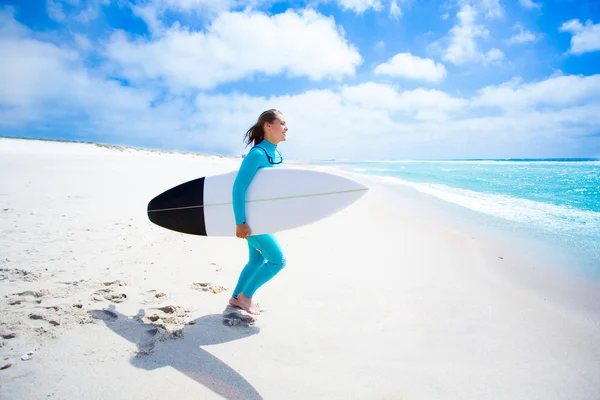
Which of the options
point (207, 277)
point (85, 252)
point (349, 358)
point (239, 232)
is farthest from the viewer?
point (85, 252)

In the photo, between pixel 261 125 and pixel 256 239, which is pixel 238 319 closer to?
pixel 256 239

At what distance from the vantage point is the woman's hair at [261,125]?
2420 millimetres

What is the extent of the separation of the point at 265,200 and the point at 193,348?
4.10 ft

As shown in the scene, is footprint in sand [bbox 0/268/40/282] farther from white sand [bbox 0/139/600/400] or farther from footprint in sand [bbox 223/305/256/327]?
footprint in sand [bbox 223/305/256/327]

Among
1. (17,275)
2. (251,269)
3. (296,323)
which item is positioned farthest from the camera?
(17,275)

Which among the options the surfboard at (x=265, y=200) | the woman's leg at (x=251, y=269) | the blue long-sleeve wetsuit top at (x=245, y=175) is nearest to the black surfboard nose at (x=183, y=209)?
the surfboard at (x=265, y=200)

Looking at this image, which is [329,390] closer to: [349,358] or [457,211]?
[349,358]

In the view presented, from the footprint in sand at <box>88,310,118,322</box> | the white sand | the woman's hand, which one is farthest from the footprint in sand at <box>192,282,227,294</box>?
the woman's hand

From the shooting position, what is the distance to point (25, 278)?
9.28 ft

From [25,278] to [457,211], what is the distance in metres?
7.79

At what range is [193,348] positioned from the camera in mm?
2059

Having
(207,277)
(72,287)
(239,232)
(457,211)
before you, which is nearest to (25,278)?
(72,287)

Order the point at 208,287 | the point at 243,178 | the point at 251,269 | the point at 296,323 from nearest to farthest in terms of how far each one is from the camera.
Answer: the point at 243,178 → the point at 296,323 → the point at 251,269 → the point at 208,287

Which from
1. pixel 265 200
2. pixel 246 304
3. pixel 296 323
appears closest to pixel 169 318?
A: pixel 246 304
